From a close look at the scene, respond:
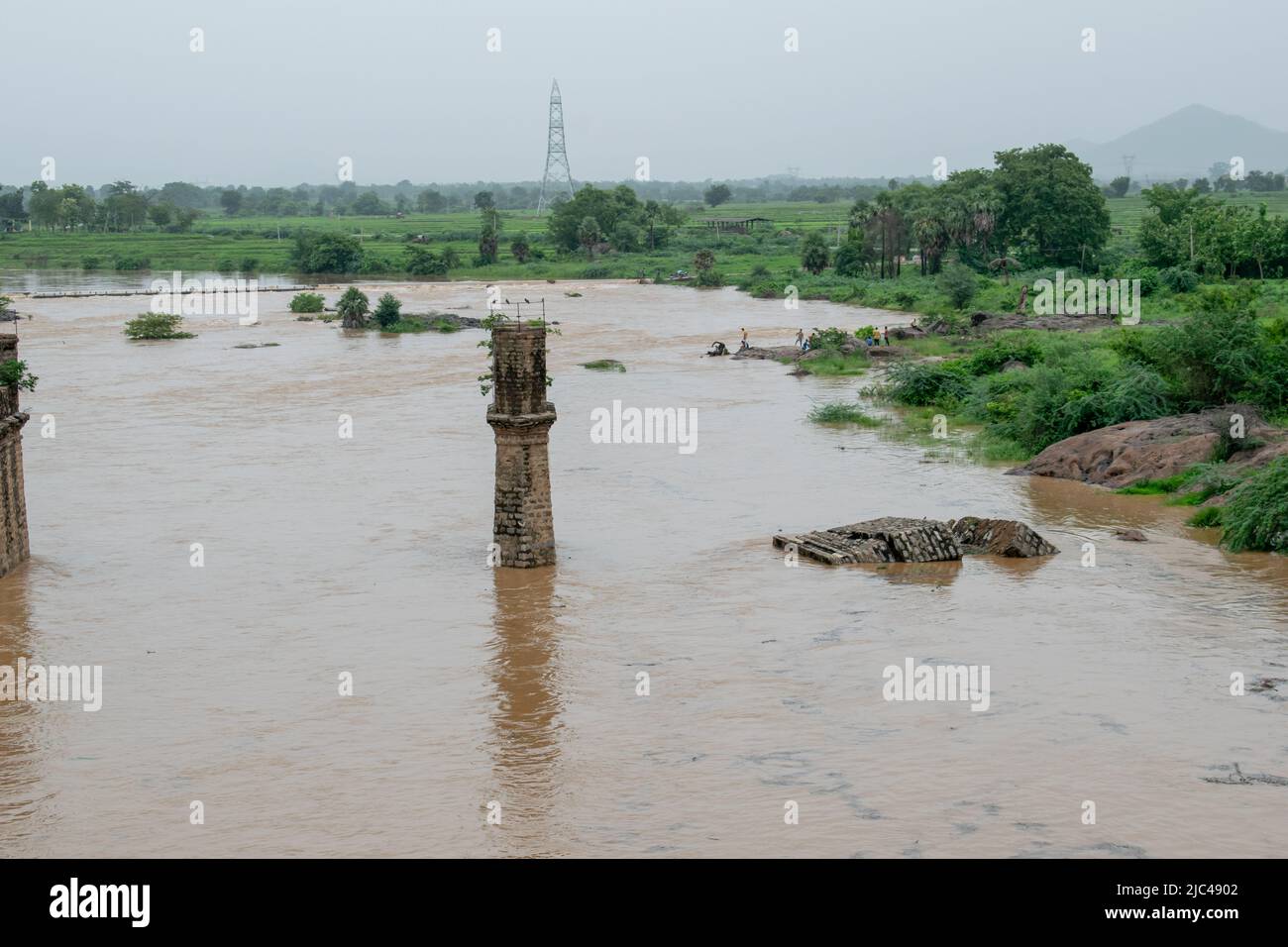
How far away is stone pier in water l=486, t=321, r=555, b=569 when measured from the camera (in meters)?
19.5

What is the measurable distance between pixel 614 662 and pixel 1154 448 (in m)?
14.6

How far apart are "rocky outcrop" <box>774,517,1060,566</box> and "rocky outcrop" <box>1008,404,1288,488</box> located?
18.4ft

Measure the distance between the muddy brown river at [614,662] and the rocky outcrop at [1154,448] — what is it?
3.80 ft

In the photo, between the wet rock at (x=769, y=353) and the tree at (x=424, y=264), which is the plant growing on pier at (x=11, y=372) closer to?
the wet rock at (x=769, y=353)

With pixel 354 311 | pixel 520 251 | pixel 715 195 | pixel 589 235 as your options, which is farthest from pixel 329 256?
pixel 715 195

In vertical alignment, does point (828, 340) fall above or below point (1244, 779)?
above

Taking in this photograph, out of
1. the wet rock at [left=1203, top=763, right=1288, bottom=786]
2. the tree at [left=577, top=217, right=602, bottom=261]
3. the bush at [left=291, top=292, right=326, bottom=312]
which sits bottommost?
the wet rock at [left=1203, top=763, right=1288, bottom=786]

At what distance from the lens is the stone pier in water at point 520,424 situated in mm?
19531

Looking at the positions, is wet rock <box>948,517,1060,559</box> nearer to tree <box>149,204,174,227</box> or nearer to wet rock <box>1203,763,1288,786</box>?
wet rock <box>1203,763,1288,786</box>

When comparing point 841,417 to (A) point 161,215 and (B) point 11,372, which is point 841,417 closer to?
(B) point 11,372

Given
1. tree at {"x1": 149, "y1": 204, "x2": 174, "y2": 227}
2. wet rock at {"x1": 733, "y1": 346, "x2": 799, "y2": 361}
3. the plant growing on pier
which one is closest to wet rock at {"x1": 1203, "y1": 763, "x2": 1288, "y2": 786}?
the plant growing on pier

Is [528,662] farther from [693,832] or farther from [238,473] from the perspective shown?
[238,473]

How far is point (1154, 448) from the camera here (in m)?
27.5
